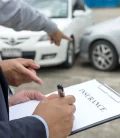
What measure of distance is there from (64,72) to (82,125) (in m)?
4.84

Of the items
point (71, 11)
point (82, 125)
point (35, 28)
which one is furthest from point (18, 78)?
point (71, 11)

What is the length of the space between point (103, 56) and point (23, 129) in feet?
17.0

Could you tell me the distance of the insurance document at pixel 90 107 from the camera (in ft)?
4.60

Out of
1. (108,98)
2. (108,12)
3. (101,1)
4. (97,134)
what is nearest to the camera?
(108,98)

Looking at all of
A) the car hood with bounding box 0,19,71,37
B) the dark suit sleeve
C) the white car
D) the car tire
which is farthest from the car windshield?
the dark suit sleeve

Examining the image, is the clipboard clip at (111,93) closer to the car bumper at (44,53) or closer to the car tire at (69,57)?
the car bumper at (44,53)

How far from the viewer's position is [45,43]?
5.84 metres

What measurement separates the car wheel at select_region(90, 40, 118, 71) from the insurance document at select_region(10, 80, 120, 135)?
14.4 feet

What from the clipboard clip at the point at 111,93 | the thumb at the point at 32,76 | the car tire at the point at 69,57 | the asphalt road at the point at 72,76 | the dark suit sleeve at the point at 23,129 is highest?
the thumb at the point at 32,76

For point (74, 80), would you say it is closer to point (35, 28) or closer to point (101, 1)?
point (35, 28)

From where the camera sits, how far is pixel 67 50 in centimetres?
621

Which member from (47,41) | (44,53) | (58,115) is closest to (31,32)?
(47,41)

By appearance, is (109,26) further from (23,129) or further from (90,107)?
(23,129)

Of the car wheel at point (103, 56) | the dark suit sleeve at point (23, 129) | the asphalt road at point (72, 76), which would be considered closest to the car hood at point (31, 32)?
Answer: the car wheel at point (103, 56)
